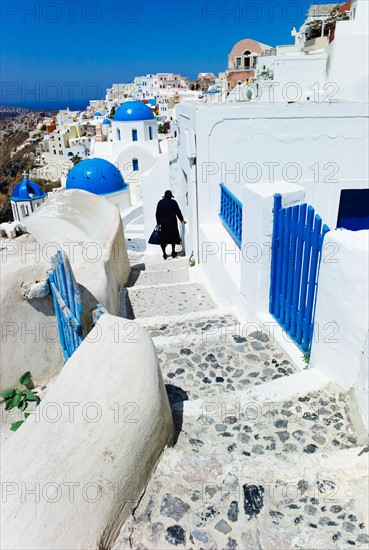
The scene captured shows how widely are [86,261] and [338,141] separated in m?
4.81

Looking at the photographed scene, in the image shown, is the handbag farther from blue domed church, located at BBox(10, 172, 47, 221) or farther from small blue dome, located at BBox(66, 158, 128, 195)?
blue domed church, located at BBox(10, 172, 47, 221)

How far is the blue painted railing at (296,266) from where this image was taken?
10.9ft

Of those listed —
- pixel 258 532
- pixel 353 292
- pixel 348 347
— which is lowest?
pixel 258 532

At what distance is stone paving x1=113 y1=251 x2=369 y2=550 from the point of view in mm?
2059

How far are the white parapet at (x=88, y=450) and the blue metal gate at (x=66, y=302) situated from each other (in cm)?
60

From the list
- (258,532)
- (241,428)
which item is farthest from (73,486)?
(241,428)

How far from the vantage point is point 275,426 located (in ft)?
9.30

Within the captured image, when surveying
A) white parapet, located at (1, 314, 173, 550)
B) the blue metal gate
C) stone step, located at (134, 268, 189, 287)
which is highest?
the blue metal gate

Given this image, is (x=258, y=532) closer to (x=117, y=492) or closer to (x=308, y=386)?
(x=117, y=492)

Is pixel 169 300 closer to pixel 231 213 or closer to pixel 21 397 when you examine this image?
pixel 231 213

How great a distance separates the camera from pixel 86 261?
16.5ft

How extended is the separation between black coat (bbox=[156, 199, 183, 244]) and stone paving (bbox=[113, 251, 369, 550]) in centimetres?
553

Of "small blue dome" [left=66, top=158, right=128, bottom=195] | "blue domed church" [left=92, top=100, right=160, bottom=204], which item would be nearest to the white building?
"small blue dome" [left=66, top=158, right=128, bottom=195]

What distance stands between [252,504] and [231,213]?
4.61 meters
